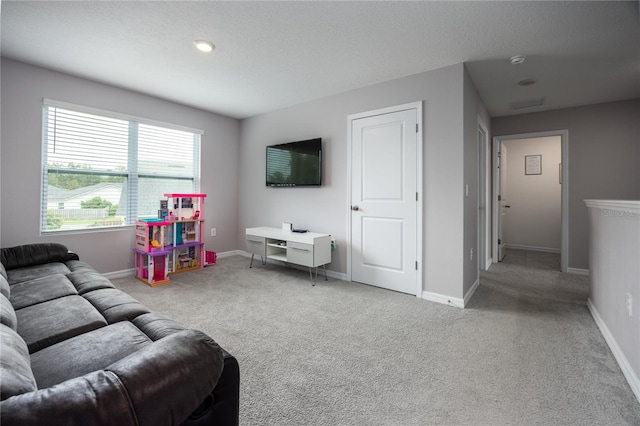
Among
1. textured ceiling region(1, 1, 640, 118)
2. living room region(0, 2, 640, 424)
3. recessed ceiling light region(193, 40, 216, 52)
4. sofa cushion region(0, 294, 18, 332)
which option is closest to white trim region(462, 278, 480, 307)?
living room region(0, 2, 640, 424)

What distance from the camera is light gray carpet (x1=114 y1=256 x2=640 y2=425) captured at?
1462 mm

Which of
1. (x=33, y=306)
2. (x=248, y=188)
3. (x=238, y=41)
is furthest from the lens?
(x=248, y=188)

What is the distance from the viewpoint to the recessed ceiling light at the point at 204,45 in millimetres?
2559

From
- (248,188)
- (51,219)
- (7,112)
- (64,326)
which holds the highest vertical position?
(7,112)

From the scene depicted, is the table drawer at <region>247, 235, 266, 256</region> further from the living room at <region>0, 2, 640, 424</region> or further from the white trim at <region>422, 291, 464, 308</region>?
the white trim at <region>422, 291, 464, 308</region>

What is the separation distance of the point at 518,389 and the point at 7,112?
193 inches

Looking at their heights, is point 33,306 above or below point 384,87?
below

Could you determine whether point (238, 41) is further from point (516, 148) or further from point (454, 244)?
point (516, 148)

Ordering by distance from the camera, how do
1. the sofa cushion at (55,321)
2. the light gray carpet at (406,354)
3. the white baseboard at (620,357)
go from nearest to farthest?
the sofa cushion at (55,321) < the light gray carpet at (406,354) < the white baseboard at (620,357)

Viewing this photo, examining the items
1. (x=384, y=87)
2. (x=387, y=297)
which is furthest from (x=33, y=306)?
(x=384, y=87)

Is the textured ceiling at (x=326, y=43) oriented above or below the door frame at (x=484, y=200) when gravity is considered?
above

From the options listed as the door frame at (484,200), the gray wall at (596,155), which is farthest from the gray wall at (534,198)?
the door frame at (484,200)

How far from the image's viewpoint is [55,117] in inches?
128

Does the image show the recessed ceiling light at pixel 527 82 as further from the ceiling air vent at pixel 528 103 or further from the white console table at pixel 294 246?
the white console table at pixel 294 246
